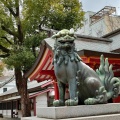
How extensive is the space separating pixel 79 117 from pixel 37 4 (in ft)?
38.8

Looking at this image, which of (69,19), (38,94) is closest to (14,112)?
(38,94)

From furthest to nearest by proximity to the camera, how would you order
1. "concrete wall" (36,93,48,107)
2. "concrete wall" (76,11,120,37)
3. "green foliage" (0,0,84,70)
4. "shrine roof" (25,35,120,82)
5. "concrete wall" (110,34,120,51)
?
1. "concrete wall" (76,11,120,37)
2. "concrete wall" (36,93,48,107)
3. "green foliage" (0,0,84,70)
4. "concrete wall" (110,34,120,51)
5. "shrine roof" (25,35,120,82)

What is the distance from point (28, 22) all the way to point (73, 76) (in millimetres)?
11787

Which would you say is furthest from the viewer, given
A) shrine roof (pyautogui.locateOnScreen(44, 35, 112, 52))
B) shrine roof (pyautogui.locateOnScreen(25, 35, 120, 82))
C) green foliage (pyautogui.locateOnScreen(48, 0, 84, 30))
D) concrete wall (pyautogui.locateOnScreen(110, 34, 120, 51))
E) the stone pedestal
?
green foliage (pyautogui.locateOnScreen(48, 0, 84, 30))

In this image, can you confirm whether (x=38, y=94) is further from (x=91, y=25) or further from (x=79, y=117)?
(x=79, y=117)

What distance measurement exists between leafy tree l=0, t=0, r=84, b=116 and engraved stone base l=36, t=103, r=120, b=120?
10.2 metres

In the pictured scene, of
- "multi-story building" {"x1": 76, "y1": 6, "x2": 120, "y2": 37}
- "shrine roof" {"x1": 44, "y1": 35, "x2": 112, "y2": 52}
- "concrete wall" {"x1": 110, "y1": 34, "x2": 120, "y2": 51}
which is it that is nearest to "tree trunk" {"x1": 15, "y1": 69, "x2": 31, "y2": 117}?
"shrine roof" {"x1": 44, "y1": 35, "x2": 112, "y2": 52}

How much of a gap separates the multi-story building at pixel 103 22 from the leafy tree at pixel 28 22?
8.02 metres

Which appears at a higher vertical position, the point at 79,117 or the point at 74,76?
the point at 74,76

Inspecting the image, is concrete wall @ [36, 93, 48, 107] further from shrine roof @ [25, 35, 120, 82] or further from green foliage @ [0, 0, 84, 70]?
shrine roof @ [25, 35, 120, 82]

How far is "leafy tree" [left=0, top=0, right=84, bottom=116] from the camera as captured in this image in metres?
14.5

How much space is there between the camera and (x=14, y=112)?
28.2m

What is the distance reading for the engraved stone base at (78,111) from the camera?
3.51 m

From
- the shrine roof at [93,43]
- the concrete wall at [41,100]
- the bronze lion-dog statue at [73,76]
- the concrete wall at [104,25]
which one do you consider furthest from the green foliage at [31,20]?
the bronze lion-dog statue at [73,76]
